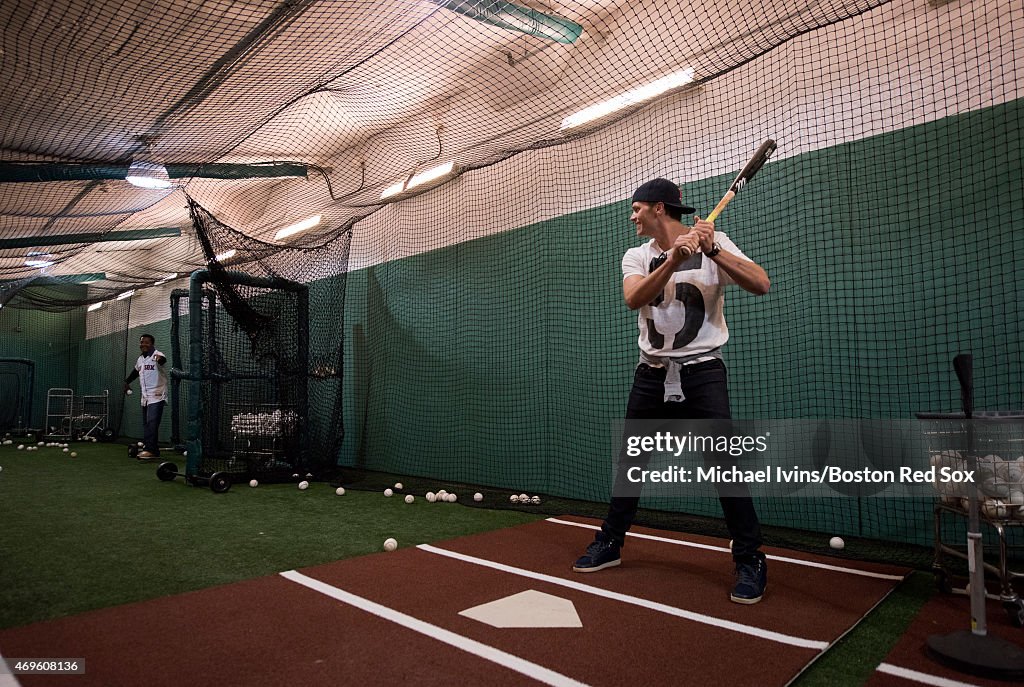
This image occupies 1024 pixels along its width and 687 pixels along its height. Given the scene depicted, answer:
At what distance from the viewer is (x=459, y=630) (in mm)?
2225

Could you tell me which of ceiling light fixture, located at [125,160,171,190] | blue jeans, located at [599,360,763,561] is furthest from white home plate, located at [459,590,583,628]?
ceiling light fixture, located at [125,160,171,190]

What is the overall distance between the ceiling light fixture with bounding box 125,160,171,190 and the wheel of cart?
3.06 metres

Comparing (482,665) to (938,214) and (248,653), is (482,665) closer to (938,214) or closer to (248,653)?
(248,653)

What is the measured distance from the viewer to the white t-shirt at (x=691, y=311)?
2.69 meters

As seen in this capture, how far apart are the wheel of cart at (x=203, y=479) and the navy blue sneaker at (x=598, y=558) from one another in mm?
3981

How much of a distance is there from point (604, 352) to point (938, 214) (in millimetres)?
2545

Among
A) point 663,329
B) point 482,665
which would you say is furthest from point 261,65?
point 482,665

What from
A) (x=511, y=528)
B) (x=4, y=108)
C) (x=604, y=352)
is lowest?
(x=511, y=528)

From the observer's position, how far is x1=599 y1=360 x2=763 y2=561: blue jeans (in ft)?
8.46

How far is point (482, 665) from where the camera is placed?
1923mm

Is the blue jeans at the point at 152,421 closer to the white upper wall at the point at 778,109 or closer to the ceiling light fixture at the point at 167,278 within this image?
the ceiling light fixture at the point at 167,278

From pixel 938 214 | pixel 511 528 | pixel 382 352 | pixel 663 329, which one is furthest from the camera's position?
pixel 382 352

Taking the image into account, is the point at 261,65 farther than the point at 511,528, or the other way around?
the point at 261,65

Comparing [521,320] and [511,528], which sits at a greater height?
[521,320]
